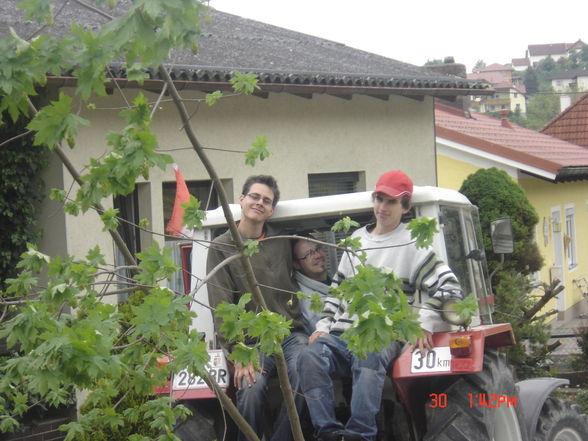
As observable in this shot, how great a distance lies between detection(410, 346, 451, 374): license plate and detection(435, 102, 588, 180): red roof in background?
1576cm

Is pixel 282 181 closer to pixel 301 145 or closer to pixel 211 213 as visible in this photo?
pixel 301 145

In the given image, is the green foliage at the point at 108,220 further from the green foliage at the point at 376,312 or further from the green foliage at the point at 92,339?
the green foliage at the point at 376,312

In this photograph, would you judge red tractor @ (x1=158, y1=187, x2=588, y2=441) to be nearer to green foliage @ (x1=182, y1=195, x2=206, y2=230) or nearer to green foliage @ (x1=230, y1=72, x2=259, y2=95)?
green foliage @ (x1=182, y1=195, x2=206, y2=230)

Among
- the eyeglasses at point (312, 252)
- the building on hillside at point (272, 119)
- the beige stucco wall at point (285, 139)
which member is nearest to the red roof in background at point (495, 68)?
the building on hillside at point (272, 119)

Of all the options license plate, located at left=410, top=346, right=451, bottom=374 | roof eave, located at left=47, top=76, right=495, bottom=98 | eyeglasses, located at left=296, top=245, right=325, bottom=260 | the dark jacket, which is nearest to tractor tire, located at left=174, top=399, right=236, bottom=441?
the dark jacket

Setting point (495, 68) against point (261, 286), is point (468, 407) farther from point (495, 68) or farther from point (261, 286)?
point (495, 68)

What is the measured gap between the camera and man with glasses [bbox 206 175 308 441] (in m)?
5.14

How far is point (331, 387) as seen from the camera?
4.96m

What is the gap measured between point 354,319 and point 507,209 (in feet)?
36.8

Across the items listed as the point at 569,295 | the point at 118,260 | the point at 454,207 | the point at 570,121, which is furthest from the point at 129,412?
the point at 570,121

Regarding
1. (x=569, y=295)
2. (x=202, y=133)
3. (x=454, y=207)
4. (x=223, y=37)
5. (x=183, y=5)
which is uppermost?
(x=223, y=37)

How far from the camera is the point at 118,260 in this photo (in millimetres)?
10914

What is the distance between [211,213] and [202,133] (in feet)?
20.1

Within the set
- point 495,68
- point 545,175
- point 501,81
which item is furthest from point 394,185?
point 495,68
